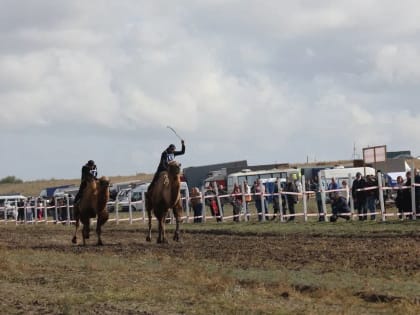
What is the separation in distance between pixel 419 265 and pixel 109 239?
13876mm

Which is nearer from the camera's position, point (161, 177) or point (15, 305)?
point (15, 305)

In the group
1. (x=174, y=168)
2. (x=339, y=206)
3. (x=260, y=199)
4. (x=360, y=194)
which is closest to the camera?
(x=174, y=168)

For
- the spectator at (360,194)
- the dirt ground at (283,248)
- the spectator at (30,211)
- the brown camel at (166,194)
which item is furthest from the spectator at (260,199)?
the spectator at (30,211)

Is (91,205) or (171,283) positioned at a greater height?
(91,205)

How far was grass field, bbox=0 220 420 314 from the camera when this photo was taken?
12773 mm

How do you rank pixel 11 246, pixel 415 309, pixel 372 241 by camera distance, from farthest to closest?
1. pixel 11 246
2. pixel 372 241
3. pixel 415 309

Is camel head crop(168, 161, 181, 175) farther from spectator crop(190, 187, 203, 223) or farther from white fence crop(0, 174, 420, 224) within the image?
spectator crop(190, 187, 203, 223)

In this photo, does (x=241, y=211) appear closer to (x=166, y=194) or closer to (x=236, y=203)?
(x=236, y=203)

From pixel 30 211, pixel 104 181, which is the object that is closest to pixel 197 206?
pixel 104 181

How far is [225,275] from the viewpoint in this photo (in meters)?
16.1

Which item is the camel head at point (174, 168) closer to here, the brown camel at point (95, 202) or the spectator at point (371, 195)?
the brown camel at point (95, 202)

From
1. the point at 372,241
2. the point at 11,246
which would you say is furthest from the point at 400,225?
the point at 11,246

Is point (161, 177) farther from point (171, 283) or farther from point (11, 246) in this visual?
point (171, 283)

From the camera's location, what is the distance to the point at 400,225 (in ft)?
88.9
